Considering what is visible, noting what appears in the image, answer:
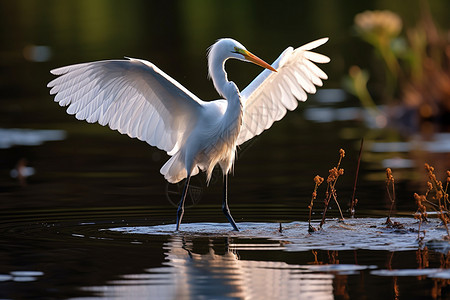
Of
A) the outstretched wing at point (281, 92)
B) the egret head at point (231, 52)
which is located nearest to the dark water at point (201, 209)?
the outstretched wing at point (281, 92)

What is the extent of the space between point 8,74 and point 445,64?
1258 cm

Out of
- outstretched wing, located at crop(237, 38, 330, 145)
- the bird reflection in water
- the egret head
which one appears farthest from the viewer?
outstretched wing, located at crop(237, 38, 330, 145)

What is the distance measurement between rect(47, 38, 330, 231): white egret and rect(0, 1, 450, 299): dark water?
71 centimetres

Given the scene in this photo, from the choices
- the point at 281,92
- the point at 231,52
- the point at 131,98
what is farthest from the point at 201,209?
the point at 231,52

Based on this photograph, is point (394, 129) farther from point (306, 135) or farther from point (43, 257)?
point (43, 257)

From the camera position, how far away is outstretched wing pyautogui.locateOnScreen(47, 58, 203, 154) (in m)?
8.95

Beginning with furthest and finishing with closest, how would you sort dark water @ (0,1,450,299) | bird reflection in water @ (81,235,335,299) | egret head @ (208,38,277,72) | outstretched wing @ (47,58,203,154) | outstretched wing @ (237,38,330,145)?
outstretched wing @ (237,38,330,145)
egret head @ (208,38,277,72)
outstretched wing @ (47,58,203,154)
dark water @ (0,1,450,299)
bird reflection in water @ (81,235,335,299)

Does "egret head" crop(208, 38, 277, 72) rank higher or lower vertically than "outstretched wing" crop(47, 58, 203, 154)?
higher

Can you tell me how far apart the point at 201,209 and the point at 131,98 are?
1.78 metres

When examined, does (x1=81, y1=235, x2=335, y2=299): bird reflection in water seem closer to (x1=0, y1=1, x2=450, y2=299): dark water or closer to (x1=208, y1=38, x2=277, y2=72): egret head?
(x1=0, y1=1, x2=450, y2=299): dark water

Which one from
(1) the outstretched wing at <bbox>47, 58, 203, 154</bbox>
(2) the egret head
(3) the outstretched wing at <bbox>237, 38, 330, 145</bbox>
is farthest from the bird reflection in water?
(3) the outstretched wing at <bbox>237, 38, 330, 145</bbox>

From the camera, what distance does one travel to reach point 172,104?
940 cm

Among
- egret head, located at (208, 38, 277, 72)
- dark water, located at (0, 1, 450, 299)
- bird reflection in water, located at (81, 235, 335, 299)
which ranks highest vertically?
egret head, located at (208, 38, 277, 72)

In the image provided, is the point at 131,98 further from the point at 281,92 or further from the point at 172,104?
the point at 281,92
